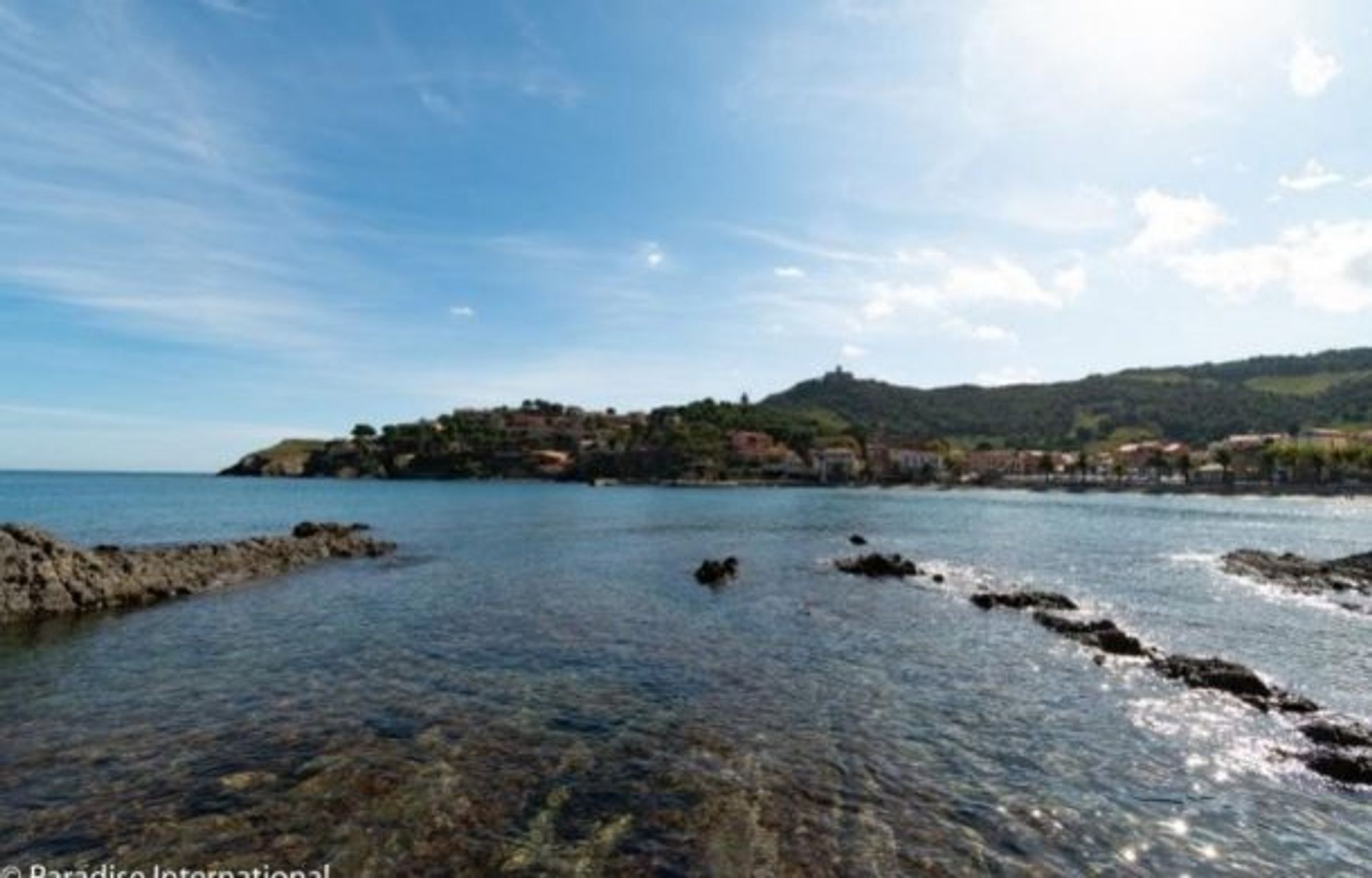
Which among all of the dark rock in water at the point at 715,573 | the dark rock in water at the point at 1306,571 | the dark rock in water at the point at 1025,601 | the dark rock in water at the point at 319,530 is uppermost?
the dark rock in water at the point at 319,530

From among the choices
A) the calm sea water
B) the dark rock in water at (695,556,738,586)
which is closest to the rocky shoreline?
the calm sea water

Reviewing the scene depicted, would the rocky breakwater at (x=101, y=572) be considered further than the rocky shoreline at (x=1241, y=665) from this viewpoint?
Yes

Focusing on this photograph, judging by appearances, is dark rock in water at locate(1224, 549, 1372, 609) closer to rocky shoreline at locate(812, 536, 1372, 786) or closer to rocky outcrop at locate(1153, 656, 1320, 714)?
rocky shoreline at locate(812, 536, 1372, 786)

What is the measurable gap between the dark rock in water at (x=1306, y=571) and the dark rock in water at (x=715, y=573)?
29.2 metres

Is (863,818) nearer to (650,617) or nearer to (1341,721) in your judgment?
(1341,721)

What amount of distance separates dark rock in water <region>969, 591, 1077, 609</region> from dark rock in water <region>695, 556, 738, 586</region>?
1275 centimetres

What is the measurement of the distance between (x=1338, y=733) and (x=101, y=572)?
4325 centimetres

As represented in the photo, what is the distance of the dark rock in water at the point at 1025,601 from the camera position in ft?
115

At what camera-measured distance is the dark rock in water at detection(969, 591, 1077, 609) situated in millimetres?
35156

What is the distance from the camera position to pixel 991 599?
36.2m

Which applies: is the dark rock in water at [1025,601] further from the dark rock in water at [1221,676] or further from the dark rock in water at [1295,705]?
the dark rock in water at [1295,705]

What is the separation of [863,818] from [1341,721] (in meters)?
13.9

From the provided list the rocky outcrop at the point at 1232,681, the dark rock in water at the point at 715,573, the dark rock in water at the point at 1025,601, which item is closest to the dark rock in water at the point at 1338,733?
the rocky outcrop at the point at 1232,681

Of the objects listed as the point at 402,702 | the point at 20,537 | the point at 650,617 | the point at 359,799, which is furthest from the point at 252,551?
the point at 359,799
